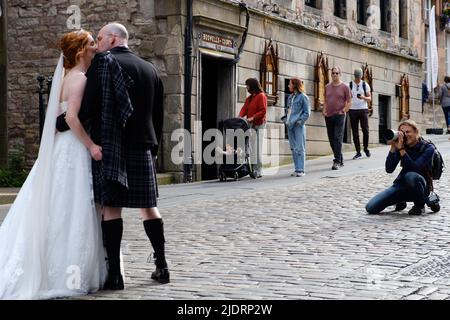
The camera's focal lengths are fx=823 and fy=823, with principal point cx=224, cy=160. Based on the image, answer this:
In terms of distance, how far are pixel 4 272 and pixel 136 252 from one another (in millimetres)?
2106

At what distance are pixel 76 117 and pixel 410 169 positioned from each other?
16.9 ft

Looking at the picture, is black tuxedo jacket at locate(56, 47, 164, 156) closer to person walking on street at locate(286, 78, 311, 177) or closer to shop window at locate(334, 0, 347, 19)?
person walking on street at locate(286, 78, 311, 177)

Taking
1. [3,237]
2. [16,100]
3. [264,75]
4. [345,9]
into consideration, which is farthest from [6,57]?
[3,237]

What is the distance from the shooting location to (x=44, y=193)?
225 inches

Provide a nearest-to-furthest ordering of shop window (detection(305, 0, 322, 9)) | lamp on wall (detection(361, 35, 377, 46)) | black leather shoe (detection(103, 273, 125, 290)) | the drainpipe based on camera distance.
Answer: black leather shoe (detection(103, 273, 125, 290)) → the drainpipe → shop window (detection(305, 0, 322, 9)) → lamp on wall (detection(361, 35, 377, 46))

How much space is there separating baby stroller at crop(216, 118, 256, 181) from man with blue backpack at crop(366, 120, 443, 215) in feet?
17.0

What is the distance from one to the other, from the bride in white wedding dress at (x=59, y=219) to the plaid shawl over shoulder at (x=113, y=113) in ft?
0.41

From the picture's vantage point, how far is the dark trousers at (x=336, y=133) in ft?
52.9

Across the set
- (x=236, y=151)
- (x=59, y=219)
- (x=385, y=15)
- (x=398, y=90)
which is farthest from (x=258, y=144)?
(x=385, y=15)

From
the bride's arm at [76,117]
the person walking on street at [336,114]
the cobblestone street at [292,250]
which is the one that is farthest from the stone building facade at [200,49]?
the bride's arm at [76,117]

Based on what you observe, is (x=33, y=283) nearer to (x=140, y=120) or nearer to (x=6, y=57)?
(x=140, y=120)

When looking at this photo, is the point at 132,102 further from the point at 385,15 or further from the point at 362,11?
the point at 385,15

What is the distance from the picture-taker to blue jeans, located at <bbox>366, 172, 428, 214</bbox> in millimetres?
9562

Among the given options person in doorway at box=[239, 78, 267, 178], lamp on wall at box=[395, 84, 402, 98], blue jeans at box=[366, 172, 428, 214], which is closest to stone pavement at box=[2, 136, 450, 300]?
blue jeans at box=[366, 172, 428, 214]
